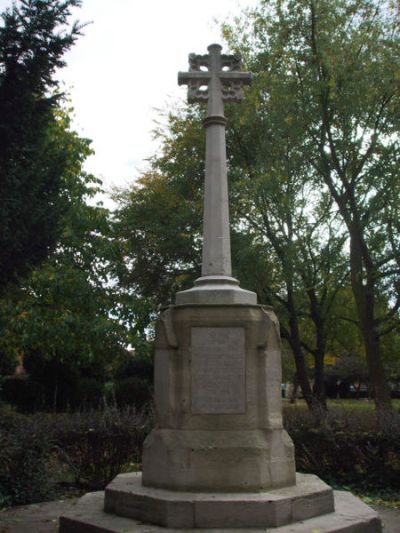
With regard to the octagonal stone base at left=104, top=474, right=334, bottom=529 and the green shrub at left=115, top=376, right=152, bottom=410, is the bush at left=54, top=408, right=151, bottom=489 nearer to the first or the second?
the octagonal stone base at left=104, top=474, right=334, bottom=529

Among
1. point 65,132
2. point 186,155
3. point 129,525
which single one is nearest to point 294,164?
point 186,155

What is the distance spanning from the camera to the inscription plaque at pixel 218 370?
6043mm

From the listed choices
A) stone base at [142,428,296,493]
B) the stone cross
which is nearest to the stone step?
Result: stone base at [142,428,296,493]

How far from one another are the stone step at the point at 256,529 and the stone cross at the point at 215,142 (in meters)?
2.57

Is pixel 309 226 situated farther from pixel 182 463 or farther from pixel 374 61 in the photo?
pixel 182 463

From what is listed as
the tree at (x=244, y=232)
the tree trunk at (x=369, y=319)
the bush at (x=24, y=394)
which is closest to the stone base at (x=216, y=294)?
the tree at (x=244, y=232)

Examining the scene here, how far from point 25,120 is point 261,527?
5.94m

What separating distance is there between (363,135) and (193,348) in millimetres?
13238

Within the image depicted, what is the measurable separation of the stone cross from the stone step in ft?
8.43

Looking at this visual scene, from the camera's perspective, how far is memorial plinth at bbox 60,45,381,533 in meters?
5.42

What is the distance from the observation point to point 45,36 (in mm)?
8031

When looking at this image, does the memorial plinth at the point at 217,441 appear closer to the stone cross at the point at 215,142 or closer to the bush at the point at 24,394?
the stone cross at the point at 215,142

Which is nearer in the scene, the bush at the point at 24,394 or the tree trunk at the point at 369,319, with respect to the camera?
the tree trunk at the point at 369,319

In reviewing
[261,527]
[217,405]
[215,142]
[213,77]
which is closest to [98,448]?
[217,405]
